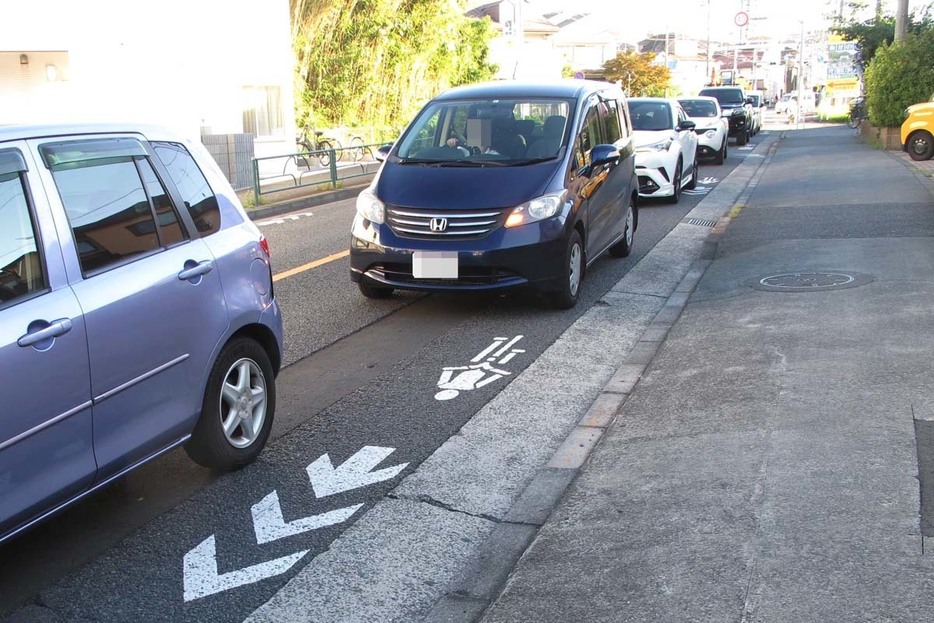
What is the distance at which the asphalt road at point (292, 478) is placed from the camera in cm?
398

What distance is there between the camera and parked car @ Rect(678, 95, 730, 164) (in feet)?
82.5

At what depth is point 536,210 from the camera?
823cm

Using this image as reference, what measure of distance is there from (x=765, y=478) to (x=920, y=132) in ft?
68.6

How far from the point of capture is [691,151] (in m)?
18.5

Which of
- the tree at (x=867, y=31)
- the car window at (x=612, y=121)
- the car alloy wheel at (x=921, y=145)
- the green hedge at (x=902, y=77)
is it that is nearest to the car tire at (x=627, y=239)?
the car window at (x=612, y=121)

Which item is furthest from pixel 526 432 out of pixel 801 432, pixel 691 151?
pixel 691 151

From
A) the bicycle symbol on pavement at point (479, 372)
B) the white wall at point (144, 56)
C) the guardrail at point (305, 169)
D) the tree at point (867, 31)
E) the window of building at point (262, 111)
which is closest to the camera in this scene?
the bicycle symbol on pavement at point (479, 372)

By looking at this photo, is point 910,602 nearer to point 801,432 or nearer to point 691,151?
point 801,432

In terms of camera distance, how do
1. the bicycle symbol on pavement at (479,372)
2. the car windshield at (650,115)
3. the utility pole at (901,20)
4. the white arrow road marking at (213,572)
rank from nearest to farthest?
the white arrow road marking at (213,572)
the bicycle symbol on pavement at (479,372)
the car windshield at (650,115)
the utility pole at (901,20)

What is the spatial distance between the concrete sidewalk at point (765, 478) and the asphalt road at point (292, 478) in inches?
39.2

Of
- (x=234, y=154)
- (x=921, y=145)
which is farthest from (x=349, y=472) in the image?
(x=921, y=145)

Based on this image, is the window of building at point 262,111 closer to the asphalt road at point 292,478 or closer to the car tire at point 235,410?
the asphalt road at point 292,478

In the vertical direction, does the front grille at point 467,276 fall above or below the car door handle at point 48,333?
below

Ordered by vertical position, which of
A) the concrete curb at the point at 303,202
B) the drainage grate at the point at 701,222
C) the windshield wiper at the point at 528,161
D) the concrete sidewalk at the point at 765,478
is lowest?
the concrete sidewalk at the point at 765,478
